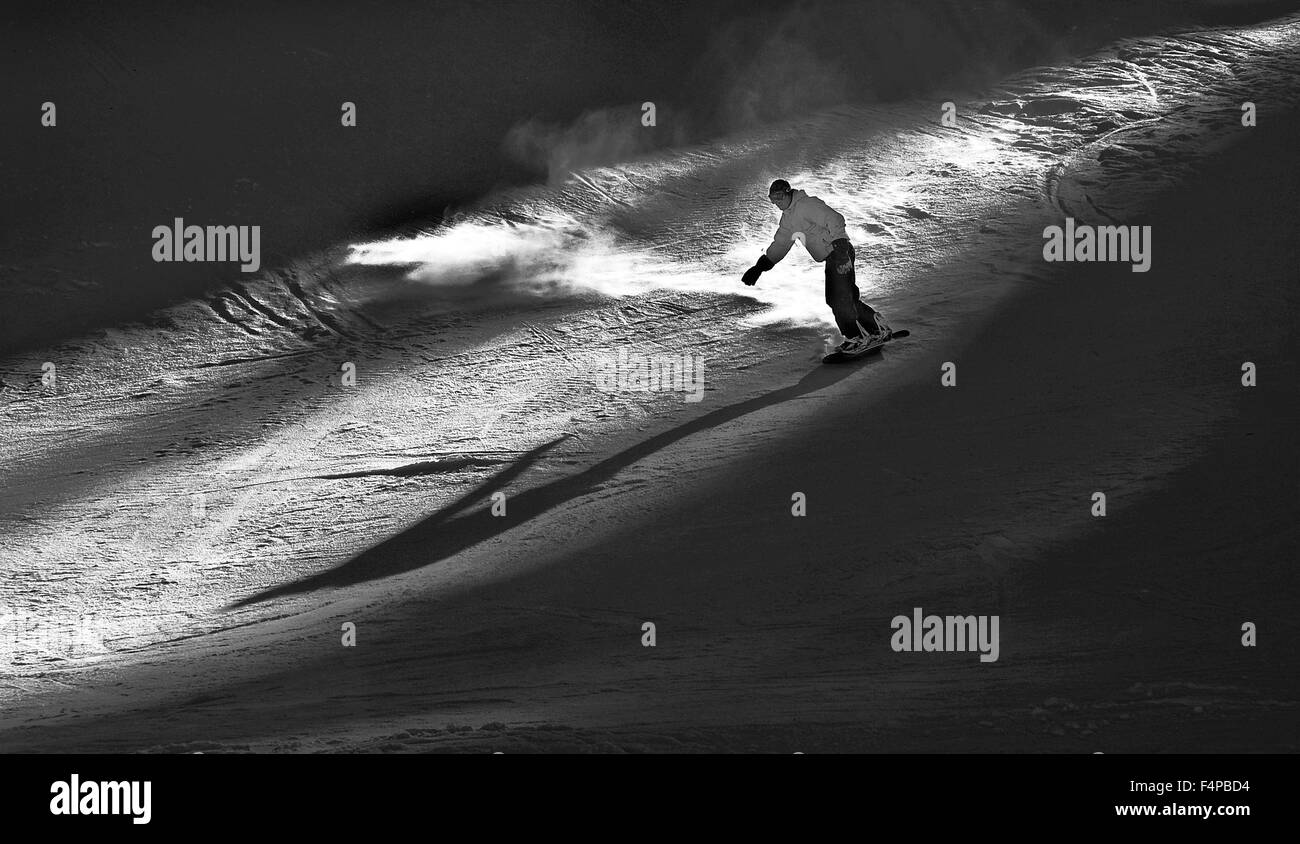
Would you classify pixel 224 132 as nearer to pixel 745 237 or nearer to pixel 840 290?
pixel 745 237

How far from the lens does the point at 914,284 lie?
43.3 feet

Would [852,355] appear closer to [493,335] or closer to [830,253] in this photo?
[830,253]

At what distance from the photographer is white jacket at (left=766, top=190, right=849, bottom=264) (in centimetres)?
1169

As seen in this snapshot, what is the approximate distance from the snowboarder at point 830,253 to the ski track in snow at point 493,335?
371mm

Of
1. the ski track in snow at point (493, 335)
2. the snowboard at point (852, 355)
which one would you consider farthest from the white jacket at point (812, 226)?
the ski track in snow at point (493, 335)

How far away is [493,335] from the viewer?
→ 42.0 feet

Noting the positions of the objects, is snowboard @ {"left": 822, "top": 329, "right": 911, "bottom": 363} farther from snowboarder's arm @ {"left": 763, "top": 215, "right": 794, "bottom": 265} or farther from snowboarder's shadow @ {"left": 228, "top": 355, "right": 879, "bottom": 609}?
snowboarder's arm @ {"left": 763, "top": 215, "right": 794, "bottom": 265}

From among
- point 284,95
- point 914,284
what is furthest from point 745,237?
point 284,95

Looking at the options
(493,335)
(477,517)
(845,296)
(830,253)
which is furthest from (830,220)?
(477,517)

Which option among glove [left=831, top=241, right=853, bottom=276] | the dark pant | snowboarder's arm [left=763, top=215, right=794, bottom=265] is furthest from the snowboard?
snowboarder's arm [left=763, top=215, right=794, bottom=265]

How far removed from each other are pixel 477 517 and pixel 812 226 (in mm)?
3816

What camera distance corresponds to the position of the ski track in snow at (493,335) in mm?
9906

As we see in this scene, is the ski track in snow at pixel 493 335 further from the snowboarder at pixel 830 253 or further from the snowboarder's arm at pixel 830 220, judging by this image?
the snowboarder's arm at pixel 830 220

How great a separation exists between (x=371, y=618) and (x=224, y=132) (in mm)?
8854
